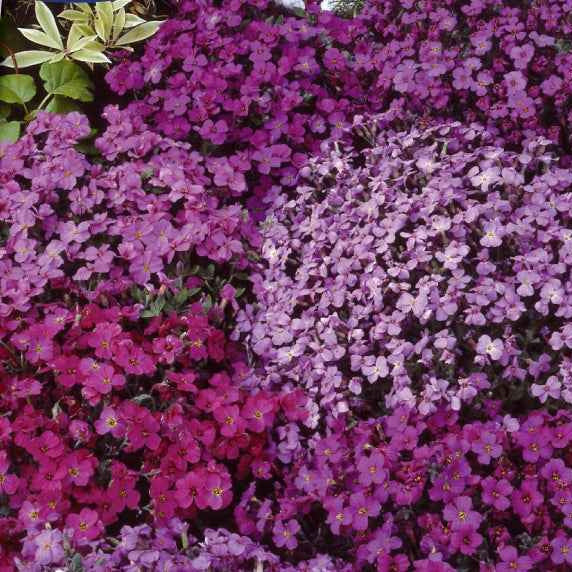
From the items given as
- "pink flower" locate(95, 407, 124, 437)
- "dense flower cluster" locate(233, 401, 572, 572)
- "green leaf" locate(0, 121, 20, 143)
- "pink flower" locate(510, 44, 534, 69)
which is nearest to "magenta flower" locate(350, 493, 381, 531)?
"dense flower cluster" locate(233, 401, 572, 572)

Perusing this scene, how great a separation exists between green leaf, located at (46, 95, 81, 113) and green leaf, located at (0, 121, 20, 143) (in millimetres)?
147

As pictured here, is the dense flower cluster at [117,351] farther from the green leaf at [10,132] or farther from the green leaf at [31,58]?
the green leaf at [31,58]

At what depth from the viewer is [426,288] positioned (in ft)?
7.00

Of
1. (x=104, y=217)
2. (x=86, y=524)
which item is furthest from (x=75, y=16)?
(x=86, y=524)

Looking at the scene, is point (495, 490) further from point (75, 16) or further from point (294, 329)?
point (75, 16)

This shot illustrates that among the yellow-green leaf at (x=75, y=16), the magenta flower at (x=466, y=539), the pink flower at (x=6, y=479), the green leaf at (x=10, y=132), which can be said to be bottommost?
the pink flower at (x=6, y=479)

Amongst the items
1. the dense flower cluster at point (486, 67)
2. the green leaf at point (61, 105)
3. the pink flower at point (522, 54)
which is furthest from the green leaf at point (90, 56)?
the pink flower at point (522, 54)

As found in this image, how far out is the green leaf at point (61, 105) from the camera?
3150 millimetres

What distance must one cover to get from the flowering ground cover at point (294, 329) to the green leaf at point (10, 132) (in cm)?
30

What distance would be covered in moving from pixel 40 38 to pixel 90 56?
226 millimetres

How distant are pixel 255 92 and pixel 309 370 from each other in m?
0.97

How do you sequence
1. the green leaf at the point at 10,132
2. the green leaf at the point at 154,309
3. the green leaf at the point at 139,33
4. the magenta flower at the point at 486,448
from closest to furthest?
the magenta flower at the point at 486,448, the green leaf at the point at 154,309, the green leaf at the point at 10,132, the green leaf at the point at 139,33

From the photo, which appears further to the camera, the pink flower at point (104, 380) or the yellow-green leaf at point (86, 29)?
the yellow-green leaf at point (86, 29)

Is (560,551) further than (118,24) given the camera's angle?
No
